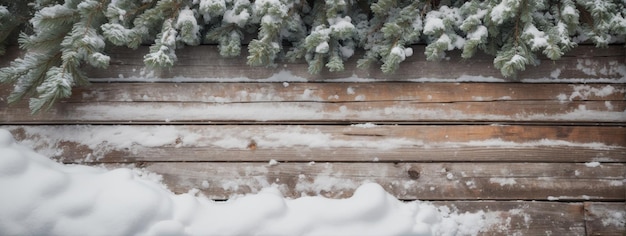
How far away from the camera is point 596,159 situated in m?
2.52

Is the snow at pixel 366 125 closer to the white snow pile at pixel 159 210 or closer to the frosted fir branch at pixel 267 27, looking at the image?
the white snow pile at pixel 159 210

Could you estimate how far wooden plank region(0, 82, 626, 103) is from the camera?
8.37 ft

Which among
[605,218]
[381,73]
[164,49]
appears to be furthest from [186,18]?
[605,218]

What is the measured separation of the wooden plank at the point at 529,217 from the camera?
2.47 m

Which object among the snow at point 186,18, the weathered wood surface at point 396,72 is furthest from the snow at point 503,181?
the snow at point 186,18

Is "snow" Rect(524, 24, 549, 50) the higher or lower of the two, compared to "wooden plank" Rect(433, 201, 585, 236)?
higher

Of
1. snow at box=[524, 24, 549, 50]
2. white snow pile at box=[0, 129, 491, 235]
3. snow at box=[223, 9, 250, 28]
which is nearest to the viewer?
white snow pile at box=[0, 129, 491, 235]

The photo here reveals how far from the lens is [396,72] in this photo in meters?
2.58

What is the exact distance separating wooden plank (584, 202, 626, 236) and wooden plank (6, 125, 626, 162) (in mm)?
253

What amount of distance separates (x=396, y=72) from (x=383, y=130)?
0.34m

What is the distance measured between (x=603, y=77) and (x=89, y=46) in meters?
2.80

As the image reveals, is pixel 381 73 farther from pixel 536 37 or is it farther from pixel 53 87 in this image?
pixel 53 87

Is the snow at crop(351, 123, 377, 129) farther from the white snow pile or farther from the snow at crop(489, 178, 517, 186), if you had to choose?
the snow at crop(489, 178, 517, 186)

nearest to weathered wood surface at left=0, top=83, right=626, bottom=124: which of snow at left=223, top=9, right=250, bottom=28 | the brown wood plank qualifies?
the brown wood plank
